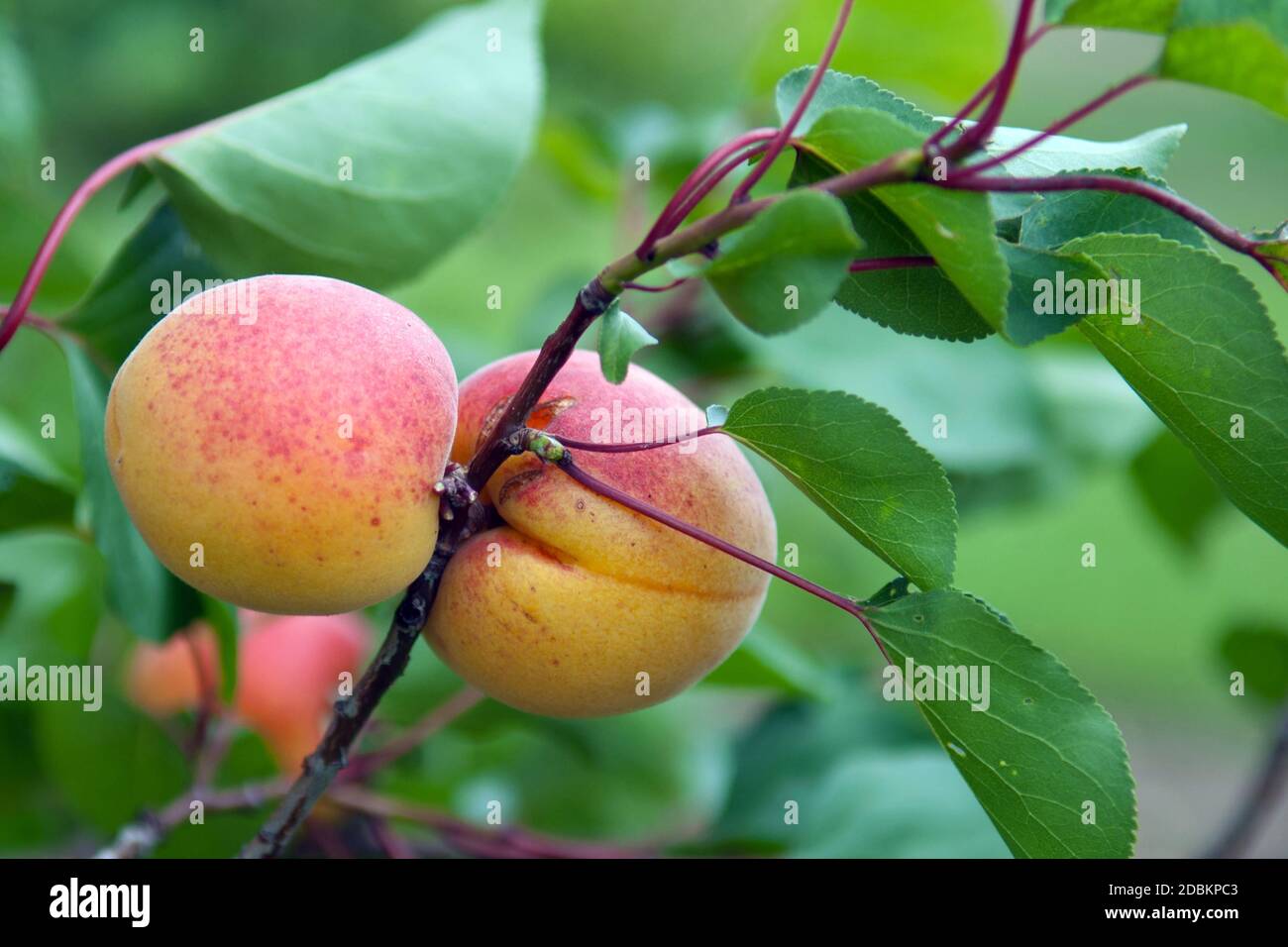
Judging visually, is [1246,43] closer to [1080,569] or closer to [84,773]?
[84,773]

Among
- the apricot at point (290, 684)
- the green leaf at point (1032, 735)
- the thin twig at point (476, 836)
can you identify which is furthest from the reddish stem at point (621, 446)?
the apricot at point (290, 684)

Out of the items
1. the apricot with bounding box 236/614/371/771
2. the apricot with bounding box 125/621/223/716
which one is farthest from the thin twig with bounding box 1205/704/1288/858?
the apricot with bounding box 125/621/223/716

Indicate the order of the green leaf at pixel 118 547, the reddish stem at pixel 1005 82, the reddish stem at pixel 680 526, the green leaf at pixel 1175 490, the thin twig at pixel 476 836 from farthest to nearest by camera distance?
the green leaf at pixel 1175 490, the thin twig at pixel 476 836, the green leaf at pixel 118 547, the reddish stem at pixel 680 526, the reddish stem at pixel 1005 82

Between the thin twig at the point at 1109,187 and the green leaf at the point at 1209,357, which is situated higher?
the thin twig at the point at 1109,187

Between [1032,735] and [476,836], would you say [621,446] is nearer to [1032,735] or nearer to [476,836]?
[1032,735]

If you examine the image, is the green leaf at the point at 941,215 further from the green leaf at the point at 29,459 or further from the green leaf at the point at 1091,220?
the green leaf at the point at 29,459

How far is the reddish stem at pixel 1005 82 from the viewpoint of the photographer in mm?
315

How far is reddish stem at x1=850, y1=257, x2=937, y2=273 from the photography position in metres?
0.43

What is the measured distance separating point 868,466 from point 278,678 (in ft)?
1.98

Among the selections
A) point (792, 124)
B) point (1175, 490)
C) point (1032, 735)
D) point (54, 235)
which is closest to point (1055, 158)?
point (792, 124)

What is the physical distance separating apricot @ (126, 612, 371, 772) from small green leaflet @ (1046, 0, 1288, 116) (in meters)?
0.71

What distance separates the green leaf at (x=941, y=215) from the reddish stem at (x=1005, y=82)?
0.07 ft

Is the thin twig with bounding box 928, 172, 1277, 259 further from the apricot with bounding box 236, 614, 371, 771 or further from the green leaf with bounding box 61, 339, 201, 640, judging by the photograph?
the apricot with bounding box 236, 614, 371, 771

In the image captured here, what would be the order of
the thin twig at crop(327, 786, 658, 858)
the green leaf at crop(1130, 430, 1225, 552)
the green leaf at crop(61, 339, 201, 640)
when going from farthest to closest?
the green leaf at crop(1130, 430, 1225, 552)
the thin twig at crop(327, 786, 658, 858)
the green leaf at crop(61, 339, 201, 640)
